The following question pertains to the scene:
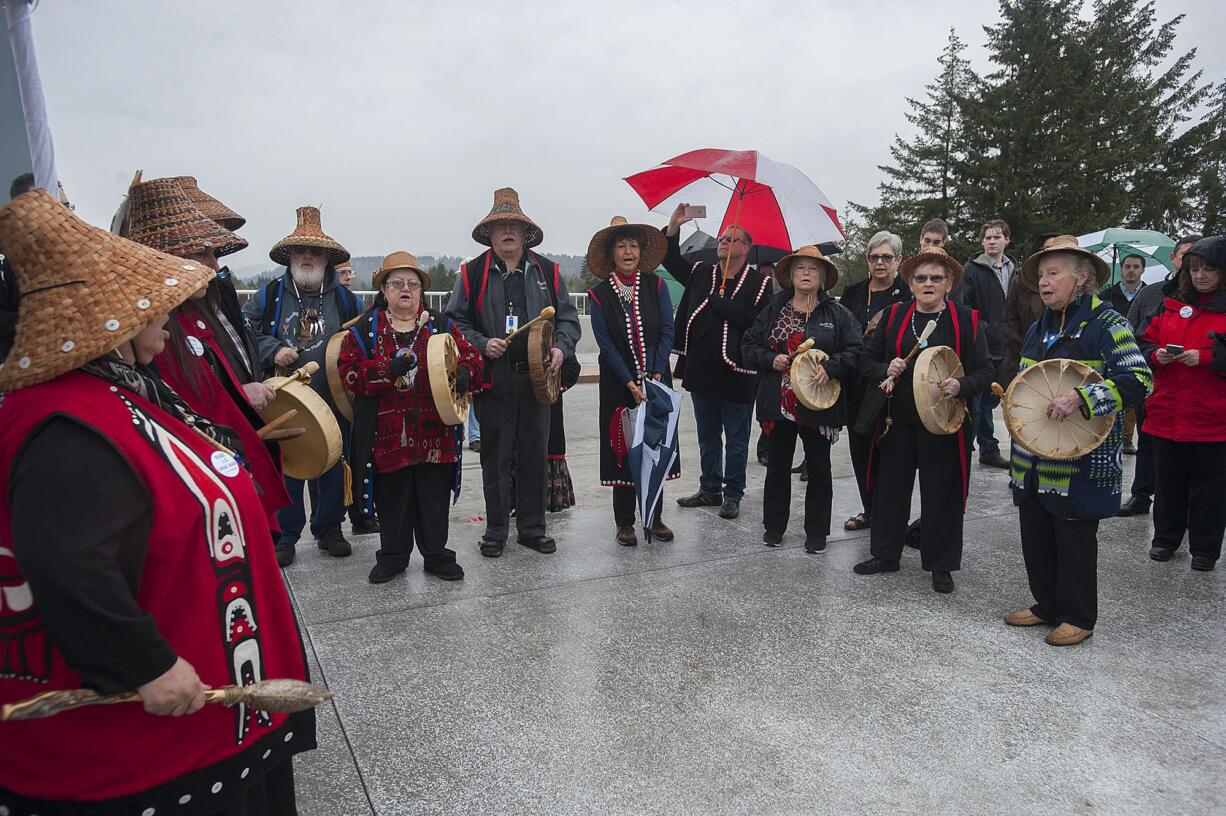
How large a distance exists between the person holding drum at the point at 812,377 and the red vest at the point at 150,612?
12.2 feet

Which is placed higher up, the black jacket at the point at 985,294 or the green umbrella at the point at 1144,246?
the green umbrella at the point at 1144,246

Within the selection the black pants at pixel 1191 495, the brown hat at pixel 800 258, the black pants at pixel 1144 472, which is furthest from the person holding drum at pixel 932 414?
the black pants at pixel 1144 472

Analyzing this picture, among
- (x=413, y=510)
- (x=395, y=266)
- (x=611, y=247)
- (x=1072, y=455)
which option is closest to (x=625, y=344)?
(x=611, y=247)

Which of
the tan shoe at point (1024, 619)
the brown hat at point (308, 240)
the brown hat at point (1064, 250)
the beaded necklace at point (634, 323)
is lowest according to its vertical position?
the tan shoe at point (1024, 619)

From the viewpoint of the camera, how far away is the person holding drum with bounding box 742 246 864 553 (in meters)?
4.94

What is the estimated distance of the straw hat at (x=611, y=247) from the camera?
17.5 feet

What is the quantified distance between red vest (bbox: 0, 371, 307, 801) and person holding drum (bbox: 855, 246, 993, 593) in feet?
11.8

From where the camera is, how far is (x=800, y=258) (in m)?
5.11

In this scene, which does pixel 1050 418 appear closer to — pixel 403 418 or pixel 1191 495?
pixel 1191 495

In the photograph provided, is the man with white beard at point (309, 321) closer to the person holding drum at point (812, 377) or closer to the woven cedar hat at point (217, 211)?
the woven cedar hat at point (217, 211)

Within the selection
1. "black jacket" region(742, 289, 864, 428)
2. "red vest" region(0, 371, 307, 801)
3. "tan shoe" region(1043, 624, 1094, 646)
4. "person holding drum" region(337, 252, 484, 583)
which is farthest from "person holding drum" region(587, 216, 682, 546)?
"red vest" region(0, 371, 307, 801)

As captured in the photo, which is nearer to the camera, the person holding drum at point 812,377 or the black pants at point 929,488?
the black pants at point 929,488

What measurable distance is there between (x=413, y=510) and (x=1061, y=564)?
344 cm

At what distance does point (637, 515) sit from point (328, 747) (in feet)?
11.1
